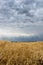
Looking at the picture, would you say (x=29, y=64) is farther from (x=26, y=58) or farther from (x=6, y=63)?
(x=6, y=63)

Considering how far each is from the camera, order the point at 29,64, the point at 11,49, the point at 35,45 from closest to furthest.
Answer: the point at 29,64, the point at 11,49, the point at 35,45

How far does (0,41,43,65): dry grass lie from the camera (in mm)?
17422

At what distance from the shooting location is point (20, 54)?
1800 centimetres

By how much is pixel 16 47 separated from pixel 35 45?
220 cm

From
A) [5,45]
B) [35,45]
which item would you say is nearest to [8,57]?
[5,45]

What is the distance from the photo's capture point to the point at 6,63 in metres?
17.3

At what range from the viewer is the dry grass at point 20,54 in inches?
686

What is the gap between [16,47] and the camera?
18.8 metres

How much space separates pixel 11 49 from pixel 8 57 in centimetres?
102


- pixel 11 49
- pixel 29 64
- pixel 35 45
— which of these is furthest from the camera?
pixel 35 45

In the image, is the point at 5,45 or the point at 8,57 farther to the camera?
the point at 5,45

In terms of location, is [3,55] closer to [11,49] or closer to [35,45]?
[11,49]

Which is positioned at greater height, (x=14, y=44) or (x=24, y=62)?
(x=14, y=44)

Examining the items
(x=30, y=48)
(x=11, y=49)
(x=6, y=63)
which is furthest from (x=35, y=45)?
(x=6, y=63)
